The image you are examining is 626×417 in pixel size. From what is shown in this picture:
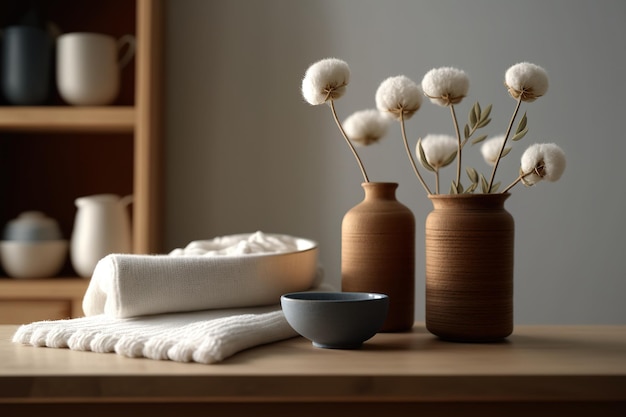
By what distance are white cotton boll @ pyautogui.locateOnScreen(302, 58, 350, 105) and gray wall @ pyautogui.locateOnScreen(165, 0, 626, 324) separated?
3.33 feet

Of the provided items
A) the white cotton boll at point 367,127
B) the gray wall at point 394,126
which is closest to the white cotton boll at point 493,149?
the white cotton boll at point 367,127

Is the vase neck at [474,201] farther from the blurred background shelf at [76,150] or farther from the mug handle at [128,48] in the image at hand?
the mug handle at [128,48]

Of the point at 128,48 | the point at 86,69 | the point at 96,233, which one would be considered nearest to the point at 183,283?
the point at 96,233

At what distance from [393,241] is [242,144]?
1074 millimetres

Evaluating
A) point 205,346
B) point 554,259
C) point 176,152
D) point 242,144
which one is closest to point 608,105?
point 554,259

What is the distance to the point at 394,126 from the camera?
195cm

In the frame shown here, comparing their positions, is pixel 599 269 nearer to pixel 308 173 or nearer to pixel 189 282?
pixel 308 173

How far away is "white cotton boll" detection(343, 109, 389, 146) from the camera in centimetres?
108

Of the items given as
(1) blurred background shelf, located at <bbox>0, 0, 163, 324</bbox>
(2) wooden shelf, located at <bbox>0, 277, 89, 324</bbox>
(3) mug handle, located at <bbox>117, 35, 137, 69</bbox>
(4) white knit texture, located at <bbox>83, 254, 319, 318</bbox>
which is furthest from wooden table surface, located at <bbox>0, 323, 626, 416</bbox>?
(3) mug handle, located at <bbox>117, 35, 137, 69</bbox>

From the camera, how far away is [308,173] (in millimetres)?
2000

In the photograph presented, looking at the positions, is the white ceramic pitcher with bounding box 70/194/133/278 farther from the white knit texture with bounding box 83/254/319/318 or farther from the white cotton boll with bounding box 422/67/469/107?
the white cotton boll with bounding box 422/67/469/107

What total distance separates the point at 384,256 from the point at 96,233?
3.42 ft

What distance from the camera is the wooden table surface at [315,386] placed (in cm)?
72

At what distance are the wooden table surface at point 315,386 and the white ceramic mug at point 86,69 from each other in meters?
1.17
